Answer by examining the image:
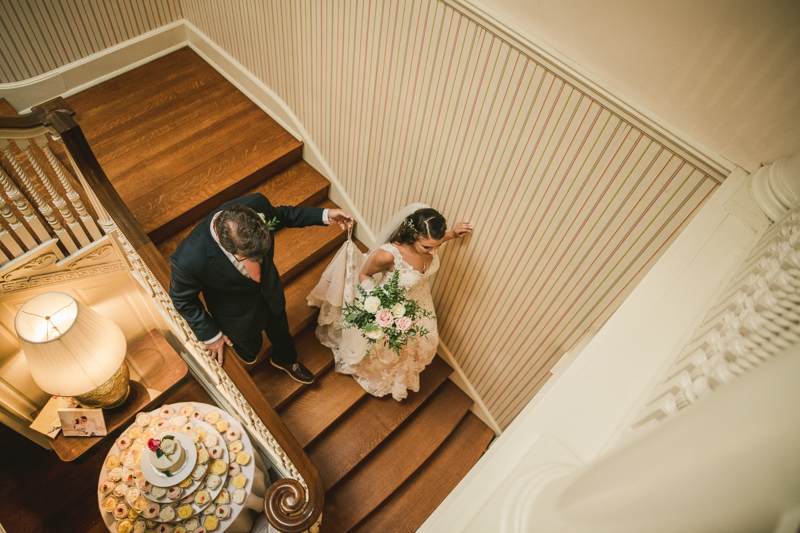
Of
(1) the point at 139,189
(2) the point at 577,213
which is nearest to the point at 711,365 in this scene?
(2) the point at 577,213

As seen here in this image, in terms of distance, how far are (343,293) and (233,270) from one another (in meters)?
1.12

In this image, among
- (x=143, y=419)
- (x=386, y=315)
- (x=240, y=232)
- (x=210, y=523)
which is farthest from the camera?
(x=143, y=419)

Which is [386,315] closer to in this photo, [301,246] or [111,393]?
[301,246]

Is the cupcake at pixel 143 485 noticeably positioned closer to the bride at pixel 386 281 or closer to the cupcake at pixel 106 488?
the cupcake at pixel 106 488

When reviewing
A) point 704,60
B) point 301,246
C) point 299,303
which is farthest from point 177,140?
point 704,60

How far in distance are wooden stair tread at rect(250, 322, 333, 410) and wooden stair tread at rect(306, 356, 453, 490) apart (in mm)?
498

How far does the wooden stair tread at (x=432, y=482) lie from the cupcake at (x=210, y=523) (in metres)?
0.91

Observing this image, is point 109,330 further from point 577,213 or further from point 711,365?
point 711,365

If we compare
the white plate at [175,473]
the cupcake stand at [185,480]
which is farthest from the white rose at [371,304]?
the white plate at [175,473]

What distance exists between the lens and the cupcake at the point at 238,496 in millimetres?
3339

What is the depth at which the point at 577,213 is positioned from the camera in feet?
7.95

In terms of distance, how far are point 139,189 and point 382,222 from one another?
2177 mm

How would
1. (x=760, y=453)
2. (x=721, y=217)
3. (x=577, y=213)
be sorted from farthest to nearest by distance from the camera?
(x=577, y=213) → (x=721, y=217) → (x=760, y=453)

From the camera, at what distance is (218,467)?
3375mm
